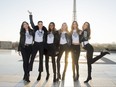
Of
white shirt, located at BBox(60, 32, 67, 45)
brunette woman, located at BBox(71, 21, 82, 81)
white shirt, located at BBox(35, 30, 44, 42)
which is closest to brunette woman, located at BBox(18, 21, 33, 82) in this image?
white shirt, located at BBox(35, 30, 44, 42)

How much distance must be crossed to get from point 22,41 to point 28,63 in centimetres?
76

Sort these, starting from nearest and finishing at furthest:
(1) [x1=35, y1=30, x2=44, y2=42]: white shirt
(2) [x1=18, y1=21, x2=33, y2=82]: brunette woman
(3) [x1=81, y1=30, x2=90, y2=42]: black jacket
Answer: (1) [x1=35, y1=30, x2=44, y2=42]: white shirt
(2) [x1=18, y1=21, x2=33, y2=82]: brunette woman
(3) [x1=81, y1=30, x2=90, y2=42]: black jacket

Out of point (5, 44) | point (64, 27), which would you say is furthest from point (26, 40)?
point (5, 44)

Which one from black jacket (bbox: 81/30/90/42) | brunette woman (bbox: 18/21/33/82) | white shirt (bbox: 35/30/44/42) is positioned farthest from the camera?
black jacket (bbox: 81/30/90/42)

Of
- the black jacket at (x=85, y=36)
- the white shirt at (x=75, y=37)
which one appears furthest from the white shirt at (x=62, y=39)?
the black jacket at (x=85, y=36)

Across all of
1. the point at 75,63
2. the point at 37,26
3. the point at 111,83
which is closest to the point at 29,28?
the point at 37,26

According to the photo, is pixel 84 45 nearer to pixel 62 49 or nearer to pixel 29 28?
pixel 62 49

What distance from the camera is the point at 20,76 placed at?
12406mm

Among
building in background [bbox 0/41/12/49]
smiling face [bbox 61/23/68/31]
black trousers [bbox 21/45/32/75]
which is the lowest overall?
black trousers [bbox 21/45/32/75]

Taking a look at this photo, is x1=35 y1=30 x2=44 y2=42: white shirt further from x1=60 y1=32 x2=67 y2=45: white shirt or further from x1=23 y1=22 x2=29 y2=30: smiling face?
x1=60 y1=32 x2=67 y2=45: white shirt

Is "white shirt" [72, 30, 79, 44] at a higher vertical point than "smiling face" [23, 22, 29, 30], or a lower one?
lower

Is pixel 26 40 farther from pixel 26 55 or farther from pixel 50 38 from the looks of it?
pixel 50 38

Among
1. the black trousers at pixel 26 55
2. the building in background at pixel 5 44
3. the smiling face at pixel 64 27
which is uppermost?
the smiling face at pixel 64 27

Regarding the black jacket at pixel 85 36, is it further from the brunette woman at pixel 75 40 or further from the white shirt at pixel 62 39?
the white shirt at pixel 62 39
